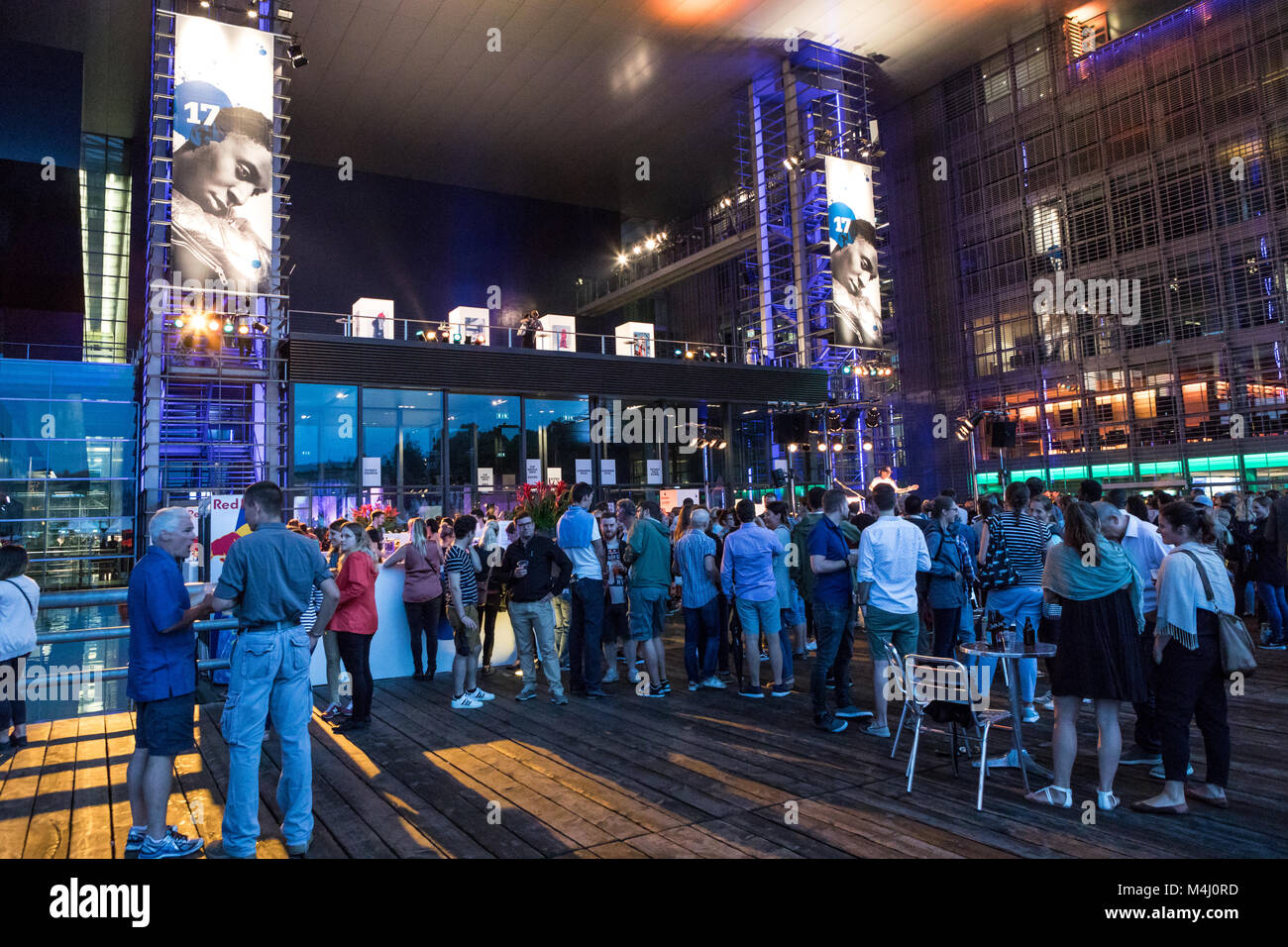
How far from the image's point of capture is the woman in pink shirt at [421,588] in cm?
817

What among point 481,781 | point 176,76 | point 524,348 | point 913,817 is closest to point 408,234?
point 524,348

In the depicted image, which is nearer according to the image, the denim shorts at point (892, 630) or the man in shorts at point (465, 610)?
the denim shorts at point (892, 630)

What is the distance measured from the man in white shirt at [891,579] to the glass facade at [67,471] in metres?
18.0

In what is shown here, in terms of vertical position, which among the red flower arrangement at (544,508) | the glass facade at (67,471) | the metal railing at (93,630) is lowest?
the metal railing at (93,630)

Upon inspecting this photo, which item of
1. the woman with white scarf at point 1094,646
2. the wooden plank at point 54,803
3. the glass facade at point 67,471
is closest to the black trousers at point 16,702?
the wooden plank at point 54,803

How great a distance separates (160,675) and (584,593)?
12.9 feet

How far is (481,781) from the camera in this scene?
4938mm

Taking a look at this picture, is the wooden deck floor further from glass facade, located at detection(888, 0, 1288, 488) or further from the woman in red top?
glass facade, located at detection(888, 0, 1288, 488)

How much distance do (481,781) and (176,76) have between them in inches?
537

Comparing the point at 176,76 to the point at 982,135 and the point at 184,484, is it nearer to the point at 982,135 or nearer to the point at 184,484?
the point at 184,484

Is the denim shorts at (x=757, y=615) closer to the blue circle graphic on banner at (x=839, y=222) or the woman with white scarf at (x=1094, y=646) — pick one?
the woman with white scarf at (x=1094, y=646)

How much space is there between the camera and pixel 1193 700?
4.13 metres
